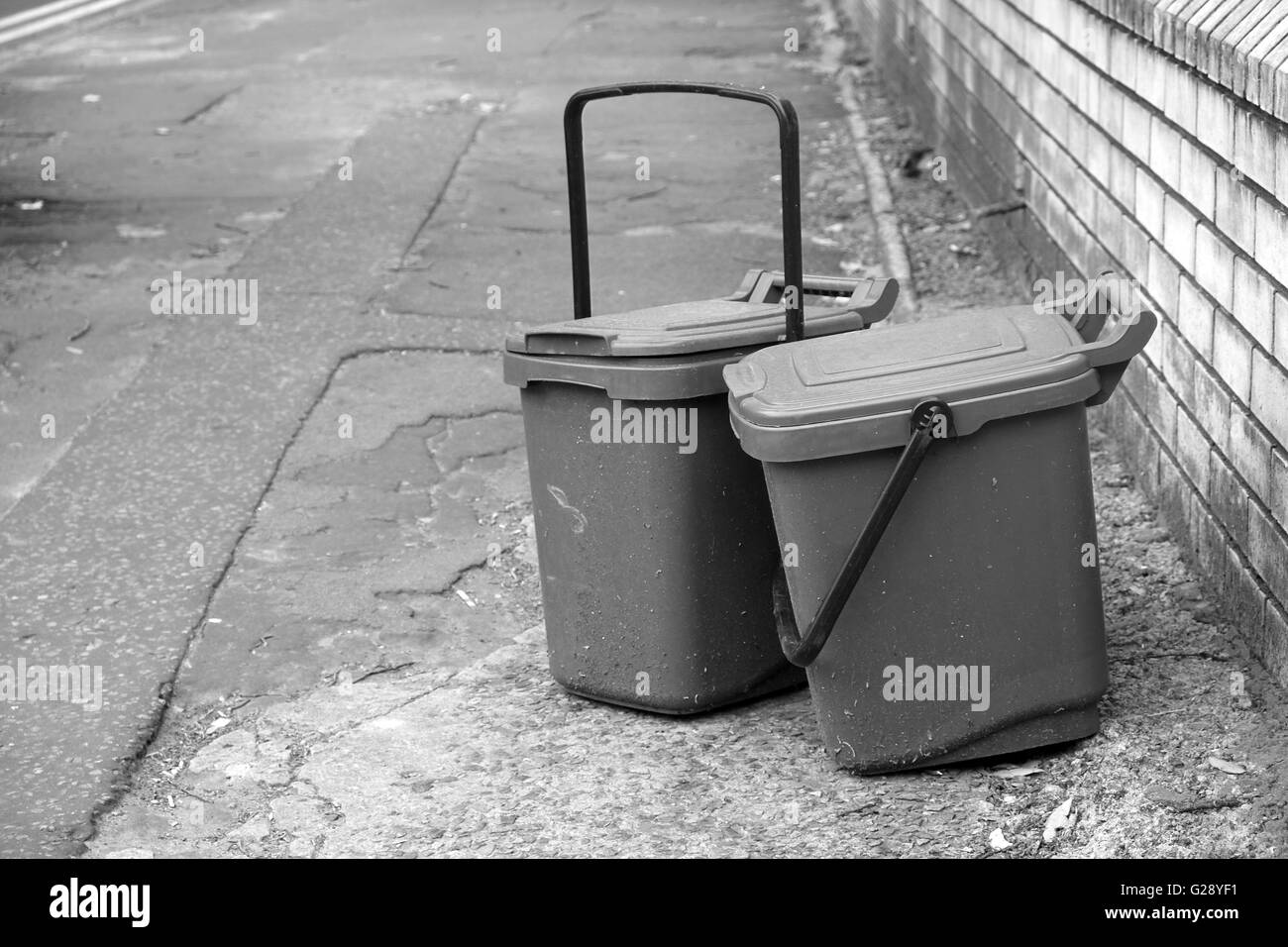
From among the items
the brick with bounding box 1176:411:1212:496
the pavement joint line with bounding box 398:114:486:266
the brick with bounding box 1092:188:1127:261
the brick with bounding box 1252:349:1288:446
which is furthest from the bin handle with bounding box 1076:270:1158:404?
the pavement joint line with bounding box 398:114:486:266

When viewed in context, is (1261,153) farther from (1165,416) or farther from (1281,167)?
(1165,416)

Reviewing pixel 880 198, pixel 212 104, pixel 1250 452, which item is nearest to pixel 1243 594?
pixel 1250 452

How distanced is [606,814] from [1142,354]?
2.46 meters

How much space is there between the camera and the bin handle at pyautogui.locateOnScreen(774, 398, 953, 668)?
9.99 ft

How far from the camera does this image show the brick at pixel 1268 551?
3.54m

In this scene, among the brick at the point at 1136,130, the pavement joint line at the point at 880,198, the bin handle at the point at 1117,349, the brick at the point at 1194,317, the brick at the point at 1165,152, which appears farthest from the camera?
the pavement joint line at the point at 880,198

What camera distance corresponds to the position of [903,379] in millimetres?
3139

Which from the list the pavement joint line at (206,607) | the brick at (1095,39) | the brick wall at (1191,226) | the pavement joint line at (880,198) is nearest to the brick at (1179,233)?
the brick wall at (1191,226)

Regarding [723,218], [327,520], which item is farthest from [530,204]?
[327,520]

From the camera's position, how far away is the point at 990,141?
297 inches

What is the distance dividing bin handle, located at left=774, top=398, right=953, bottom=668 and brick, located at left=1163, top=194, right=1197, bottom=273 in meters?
1.59

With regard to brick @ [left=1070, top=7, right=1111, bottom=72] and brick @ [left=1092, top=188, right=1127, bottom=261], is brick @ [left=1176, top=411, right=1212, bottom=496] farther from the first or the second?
brick @ [left=1070, top=7, right=1111, bottom=72]

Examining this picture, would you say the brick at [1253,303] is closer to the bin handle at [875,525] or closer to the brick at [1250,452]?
the brick at [1250,452]

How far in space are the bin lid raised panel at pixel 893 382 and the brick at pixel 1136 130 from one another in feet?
5.54
